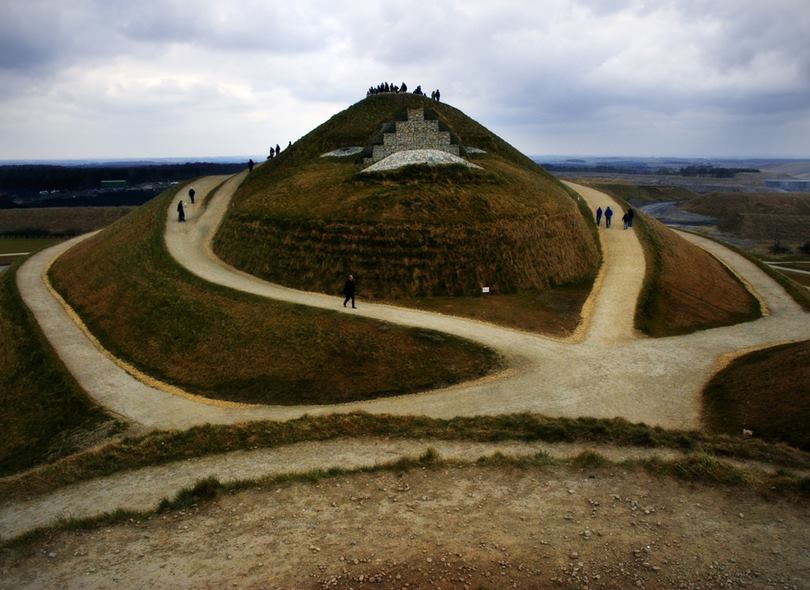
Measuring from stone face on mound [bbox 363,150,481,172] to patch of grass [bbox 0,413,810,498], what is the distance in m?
25.4

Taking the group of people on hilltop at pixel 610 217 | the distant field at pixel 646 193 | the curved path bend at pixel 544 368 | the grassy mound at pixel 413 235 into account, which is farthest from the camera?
the distant field at pixel 646 193

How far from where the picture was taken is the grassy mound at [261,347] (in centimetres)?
2233

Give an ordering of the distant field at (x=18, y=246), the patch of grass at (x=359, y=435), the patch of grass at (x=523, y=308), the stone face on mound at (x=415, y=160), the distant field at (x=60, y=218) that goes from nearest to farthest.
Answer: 1. the patch of grass at (x=359, y=435)
2. the patch of grass at (x=523, y=308)
3. the stone face on mound at (x=415, y=160)
4. the distant field at (x=18, y=246)
5. the distant field at (x=60, y=218)

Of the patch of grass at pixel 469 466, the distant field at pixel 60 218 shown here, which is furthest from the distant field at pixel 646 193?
the patch of grass at pixel 469 466

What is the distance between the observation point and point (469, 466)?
14.2m

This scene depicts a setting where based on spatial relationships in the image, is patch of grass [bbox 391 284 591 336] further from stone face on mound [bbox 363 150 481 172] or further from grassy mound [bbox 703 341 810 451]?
stone face on mound [bbox 363 150 481 172]

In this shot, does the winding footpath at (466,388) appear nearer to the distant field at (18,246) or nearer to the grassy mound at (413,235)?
the grassy mound at (413,235)

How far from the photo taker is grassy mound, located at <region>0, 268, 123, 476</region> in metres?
19.6

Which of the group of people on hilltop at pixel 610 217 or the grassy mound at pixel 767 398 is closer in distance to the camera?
the grassy mound at pixel 767 398

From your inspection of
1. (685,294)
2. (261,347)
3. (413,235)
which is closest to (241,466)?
(261,347)

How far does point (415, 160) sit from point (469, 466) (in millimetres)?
29605

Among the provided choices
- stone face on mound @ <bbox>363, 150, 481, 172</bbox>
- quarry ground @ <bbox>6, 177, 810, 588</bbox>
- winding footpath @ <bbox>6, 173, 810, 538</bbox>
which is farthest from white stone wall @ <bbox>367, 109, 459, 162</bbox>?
quarry ground @ <bbox>6, 177, 810, 588</bbox>

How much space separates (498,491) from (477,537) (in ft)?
6.45

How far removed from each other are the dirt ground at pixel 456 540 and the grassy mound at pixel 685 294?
1625cm
